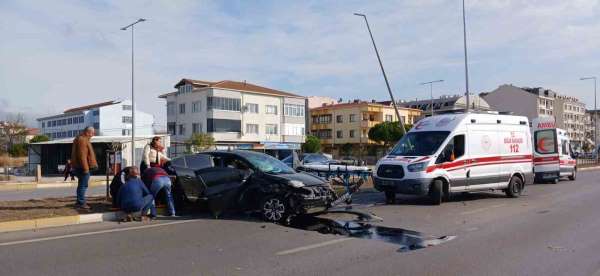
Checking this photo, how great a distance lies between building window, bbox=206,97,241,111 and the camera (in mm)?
66500

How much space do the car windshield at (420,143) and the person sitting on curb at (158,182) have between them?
6.85 metres

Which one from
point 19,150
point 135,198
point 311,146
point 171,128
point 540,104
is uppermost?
point 540,104

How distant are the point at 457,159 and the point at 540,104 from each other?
12607 cm

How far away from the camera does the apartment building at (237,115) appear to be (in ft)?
220

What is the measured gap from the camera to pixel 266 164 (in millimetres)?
11609

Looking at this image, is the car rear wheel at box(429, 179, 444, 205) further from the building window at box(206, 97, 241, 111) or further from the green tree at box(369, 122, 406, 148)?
the green tree at box(369, 122, 406, 148)

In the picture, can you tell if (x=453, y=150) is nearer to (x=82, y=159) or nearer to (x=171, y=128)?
(x=82, y=159)

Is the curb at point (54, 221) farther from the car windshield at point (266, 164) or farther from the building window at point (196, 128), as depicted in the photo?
the building window at point (196, 128)

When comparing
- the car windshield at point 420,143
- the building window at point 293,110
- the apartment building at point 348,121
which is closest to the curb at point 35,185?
the car windshield at point 420,143

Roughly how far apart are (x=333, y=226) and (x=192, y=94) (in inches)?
2428

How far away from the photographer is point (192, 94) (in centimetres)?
6931

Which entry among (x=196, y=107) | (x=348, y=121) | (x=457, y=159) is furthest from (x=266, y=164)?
(x=348, y=121)

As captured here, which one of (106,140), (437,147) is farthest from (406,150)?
(106,140)

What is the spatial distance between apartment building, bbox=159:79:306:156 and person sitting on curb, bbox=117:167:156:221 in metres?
53.3
